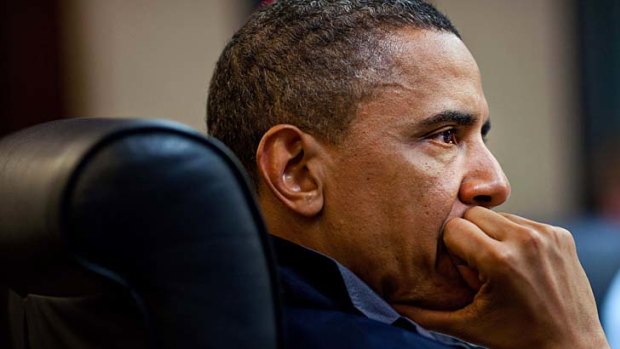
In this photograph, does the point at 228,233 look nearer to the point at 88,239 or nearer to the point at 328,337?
the point at 88,239

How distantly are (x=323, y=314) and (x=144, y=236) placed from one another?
364mm

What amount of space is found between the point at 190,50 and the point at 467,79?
271cm

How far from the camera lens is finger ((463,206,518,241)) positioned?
135 cm

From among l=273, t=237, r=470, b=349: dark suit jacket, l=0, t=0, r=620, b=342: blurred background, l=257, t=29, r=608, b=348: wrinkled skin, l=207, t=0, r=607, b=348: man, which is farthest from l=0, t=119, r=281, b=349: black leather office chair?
l=0, t=0, r=620, b=342: blurred background

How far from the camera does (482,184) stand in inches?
56.3

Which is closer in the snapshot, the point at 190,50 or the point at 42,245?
the point at 42,245

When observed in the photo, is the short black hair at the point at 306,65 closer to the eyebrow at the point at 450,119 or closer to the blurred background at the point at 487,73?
the eyebrow at the point at 450,119

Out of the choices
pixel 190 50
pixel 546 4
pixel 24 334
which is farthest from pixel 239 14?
pixel 24 334

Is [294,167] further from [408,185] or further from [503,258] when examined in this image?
[503,258]

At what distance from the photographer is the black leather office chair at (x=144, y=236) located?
897 mm

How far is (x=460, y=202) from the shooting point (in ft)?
4.68

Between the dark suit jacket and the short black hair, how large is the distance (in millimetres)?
229

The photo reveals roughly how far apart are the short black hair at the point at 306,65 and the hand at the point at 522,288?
25 centimetres

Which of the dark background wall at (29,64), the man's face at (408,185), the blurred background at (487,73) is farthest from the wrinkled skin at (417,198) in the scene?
the dark background wall at (29,64)
